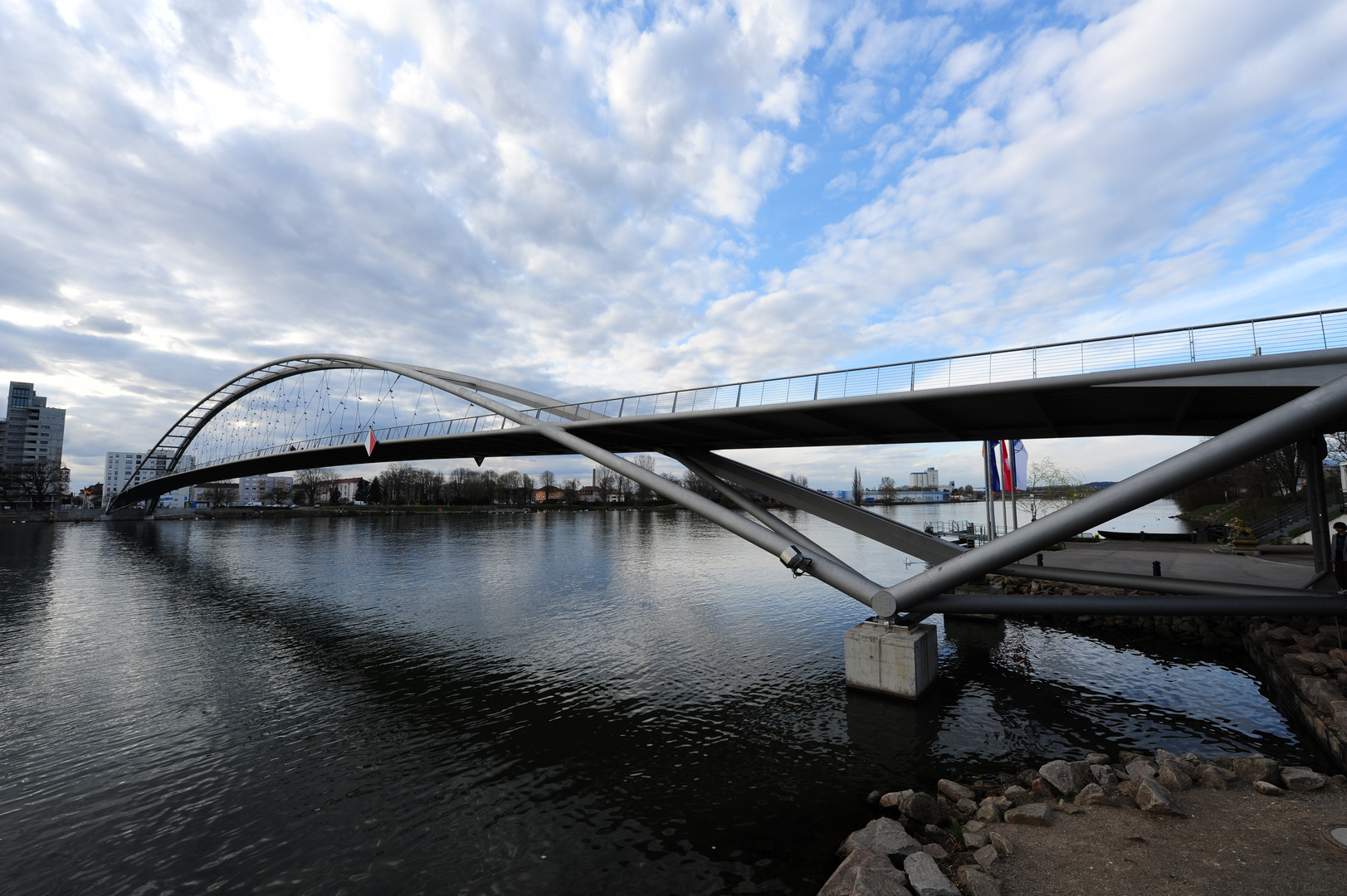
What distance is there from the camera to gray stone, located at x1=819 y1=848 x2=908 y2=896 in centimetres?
589

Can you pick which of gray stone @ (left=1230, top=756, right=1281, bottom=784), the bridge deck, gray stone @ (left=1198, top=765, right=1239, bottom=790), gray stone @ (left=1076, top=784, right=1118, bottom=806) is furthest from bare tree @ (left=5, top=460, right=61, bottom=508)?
gray stone @ (left=1230, top=756, right=1281, bottom=784)

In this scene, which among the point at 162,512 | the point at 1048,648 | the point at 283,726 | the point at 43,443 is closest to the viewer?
the point at 283,726

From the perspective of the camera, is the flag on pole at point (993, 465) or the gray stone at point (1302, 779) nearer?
the gray stone at point (1302, 779)

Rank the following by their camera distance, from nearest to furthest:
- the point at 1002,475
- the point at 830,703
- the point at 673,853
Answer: the point at 673,853
the point at 830,703
the point at 1002,475

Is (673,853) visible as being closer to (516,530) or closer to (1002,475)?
(1002,475)

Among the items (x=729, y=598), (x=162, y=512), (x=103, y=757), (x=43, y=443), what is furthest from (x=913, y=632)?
(x=43, y=443)

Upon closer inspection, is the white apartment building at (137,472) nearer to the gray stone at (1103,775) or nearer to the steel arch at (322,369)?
the steel arch at (322,369)

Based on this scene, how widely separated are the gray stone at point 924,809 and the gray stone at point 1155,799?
2.37 m

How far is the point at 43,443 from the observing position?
174 meters

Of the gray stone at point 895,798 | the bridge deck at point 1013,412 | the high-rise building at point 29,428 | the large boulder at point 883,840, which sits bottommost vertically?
the gray stone at point 895,798

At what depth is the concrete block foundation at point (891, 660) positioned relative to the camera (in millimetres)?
13078

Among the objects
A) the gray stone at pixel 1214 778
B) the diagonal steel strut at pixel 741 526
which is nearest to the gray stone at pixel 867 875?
the gray stone at pixel 1214 778

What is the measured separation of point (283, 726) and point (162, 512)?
5113 inches

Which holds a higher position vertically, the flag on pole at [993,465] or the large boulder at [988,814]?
the flag on pole at [993,465]
